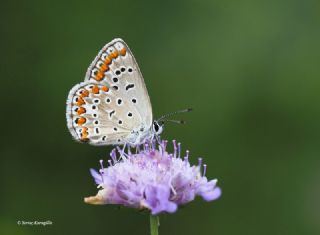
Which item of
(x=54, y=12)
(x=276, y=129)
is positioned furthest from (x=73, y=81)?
(x=276, y=129)

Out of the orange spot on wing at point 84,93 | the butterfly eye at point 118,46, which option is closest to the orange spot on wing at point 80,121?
the orange spot on wing at point 84,93

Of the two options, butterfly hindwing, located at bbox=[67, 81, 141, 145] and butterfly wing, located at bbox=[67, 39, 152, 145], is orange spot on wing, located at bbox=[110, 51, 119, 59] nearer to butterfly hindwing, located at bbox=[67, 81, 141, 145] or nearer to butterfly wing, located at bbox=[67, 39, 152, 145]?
butterfly wing, located at bbox=[67, 39, 152, 145]

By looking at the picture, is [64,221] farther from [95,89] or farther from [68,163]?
[95,89]

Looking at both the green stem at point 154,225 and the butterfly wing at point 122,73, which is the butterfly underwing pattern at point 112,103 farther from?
the green stem at point 154,225

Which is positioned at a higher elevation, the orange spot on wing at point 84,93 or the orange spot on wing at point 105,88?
the orange spot on wing at point 105,88

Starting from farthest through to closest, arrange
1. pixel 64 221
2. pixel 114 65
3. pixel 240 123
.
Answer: pixel 240 123
pixel 64 221
pixel 114 65

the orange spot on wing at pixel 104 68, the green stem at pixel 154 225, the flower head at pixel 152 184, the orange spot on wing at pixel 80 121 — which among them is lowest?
the green stem at pixel 154 225

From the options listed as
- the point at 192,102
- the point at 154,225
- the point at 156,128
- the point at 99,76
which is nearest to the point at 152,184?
the point at 154,225
